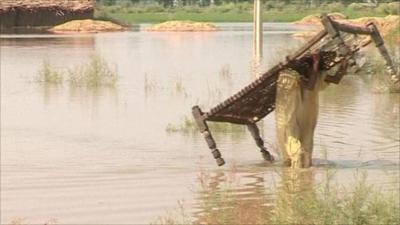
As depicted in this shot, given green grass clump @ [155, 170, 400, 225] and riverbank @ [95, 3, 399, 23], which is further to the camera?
riverbank @ [95, 3, 399, 23]

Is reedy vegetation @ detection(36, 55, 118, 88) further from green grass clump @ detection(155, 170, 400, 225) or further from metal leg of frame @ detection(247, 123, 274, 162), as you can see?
green grass clump @ detection(155, 170, 400, 225)

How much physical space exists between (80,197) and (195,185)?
112cm

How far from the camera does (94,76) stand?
18.9m

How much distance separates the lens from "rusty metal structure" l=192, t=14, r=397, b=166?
9.02 metres

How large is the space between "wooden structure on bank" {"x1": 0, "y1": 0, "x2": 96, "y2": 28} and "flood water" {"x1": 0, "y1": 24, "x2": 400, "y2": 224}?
14.3 m

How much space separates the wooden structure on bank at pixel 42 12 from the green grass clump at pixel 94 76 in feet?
46.9

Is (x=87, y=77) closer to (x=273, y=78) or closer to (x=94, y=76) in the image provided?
(x=94, y=76)

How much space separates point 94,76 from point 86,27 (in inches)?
1129

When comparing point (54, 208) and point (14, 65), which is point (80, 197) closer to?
point (54, 208)

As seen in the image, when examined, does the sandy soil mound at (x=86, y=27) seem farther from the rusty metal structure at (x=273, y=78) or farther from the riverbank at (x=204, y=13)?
the rusty metal structure at (x=273, y=78)

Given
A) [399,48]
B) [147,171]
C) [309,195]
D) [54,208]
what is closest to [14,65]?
[399,48]

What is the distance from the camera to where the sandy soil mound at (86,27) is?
46.2 m

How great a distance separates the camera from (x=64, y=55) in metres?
28.6

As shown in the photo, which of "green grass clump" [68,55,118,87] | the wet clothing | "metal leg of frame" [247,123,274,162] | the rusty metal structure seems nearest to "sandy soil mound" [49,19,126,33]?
"green grass clump" [68,55,118,87]
